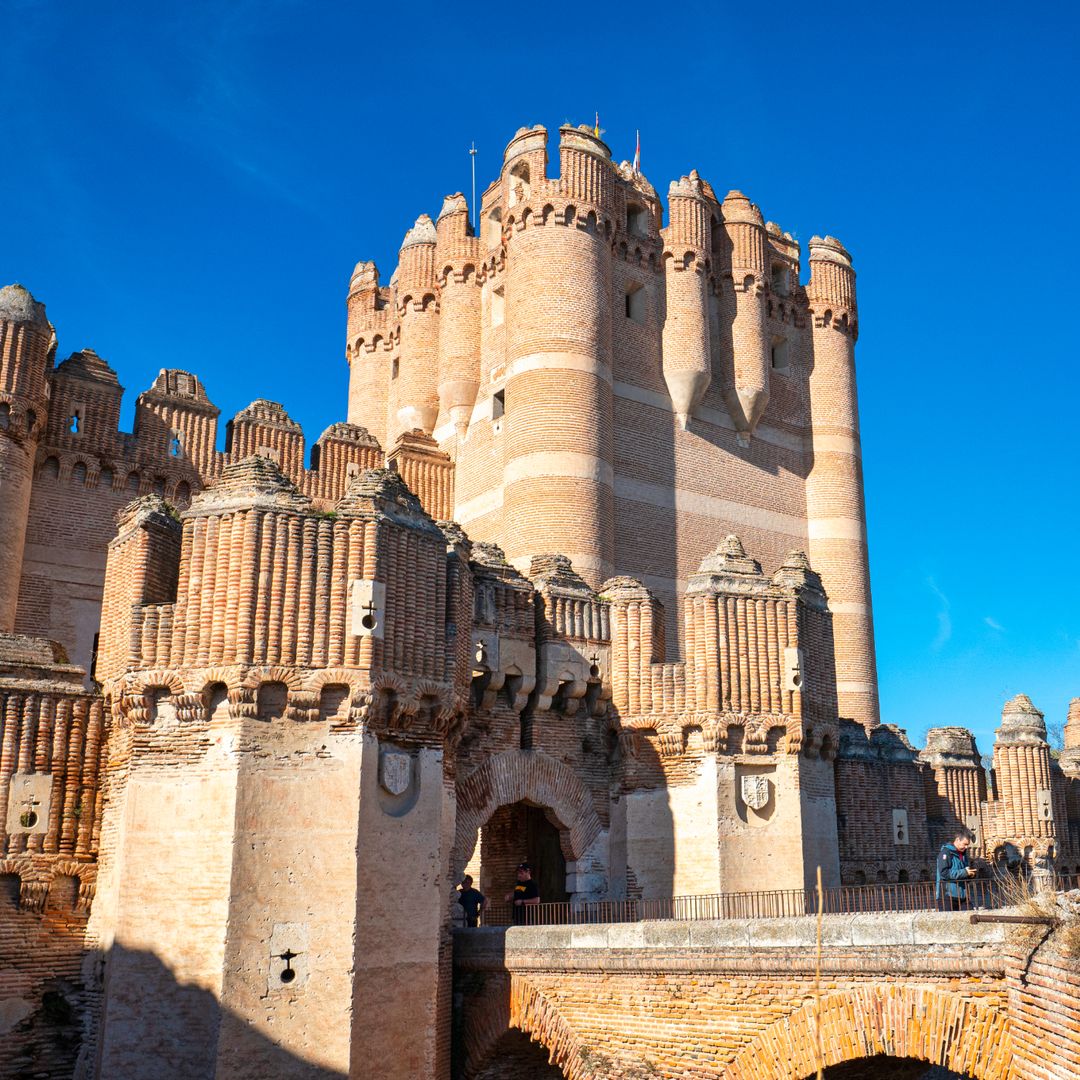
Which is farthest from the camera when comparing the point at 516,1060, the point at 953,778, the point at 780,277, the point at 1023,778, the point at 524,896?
the point at 780,277

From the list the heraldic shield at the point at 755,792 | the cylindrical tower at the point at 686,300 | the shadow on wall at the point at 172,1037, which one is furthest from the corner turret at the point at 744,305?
the shadow on wall at the point at 172,1037

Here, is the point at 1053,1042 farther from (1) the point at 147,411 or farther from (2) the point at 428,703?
(1) the point at 147,411

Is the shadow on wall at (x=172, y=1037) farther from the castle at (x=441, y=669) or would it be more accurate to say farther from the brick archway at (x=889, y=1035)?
the brick archway at (x=889, y=1035)

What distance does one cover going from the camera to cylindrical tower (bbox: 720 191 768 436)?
29.8 m

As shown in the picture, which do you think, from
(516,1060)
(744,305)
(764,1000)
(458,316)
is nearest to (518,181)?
(458,316)

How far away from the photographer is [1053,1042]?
33.2 feet

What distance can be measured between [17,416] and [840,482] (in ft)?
60.0

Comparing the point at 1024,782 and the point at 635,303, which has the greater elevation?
the point at 635,303

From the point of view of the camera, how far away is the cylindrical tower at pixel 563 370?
84.2 ft

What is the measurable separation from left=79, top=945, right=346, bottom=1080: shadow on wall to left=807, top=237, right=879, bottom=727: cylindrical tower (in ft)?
60.5

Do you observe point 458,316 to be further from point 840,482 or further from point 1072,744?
point 1072,744

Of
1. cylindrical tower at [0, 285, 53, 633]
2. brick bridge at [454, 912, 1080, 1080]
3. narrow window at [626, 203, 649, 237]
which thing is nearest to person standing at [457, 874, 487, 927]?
brick bridge at [454, 912, 1080, 1080]

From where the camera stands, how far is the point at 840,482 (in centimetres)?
3150

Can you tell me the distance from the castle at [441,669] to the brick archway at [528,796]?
53mm
